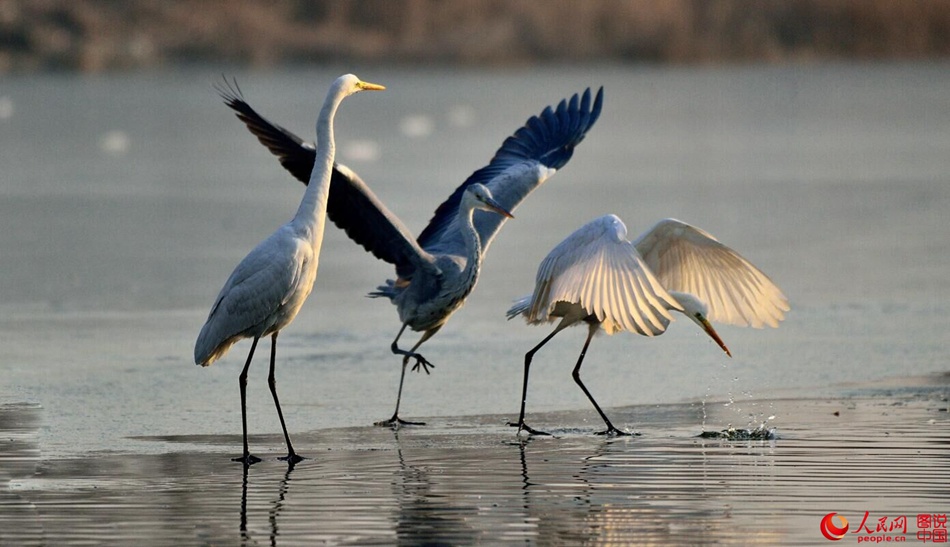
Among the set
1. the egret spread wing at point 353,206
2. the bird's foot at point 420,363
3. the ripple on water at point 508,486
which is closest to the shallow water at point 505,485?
the ripple on water at point 508,486

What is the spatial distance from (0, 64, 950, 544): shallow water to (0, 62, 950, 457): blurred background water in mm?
44

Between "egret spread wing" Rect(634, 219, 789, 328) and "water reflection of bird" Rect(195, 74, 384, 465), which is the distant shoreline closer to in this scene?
"egret spread wing" Rect(634, 219, 789, 328)

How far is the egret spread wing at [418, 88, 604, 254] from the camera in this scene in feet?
36.1

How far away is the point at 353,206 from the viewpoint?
34.1 ft

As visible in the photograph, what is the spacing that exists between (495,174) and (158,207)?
8.68 m

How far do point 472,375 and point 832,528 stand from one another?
13.9 ft

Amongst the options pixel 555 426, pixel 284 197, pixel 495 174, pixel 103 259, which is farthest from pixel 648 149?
pixel 555 426

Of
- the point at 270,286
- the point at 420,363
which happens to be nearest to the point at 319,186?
the point at 270,286

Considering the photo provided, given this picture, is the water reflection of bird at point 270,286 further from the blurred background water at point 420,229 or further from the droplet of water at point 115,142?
the droplet of water at point 115,142

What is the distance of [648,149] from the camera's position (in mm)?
27047

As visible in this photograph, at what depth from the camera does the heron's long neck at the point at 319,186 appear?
891 centimetres

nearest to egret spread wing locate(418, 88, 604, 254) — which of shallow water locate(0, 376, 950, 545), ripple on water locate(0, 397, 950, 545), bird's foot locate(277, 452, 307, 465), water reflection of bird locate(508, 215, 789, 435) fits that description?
water reflection of bird locate(508, 215, 789, 435)

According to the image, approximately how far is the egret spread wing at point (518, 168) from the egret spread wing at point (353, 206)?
0.38 meters

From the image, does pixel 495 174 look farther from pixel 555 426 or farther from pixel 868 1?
pixel 868 1
